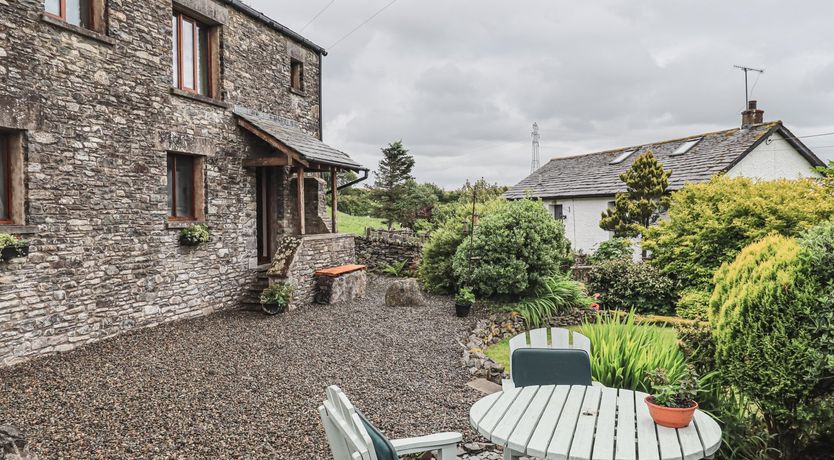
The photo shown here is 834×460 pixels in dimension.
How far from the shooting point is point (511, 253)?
10.0 m

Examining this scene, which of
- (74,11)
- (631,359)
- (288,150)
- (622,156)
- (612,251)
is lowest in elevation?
(631,359)

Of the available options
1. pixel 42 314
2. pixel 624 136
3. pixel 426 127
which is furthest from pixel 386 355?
pixel 624 136

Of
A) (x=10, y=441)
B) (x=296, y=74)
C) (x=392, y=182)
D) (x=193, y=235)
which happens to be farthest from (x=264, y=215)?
(x=392, y=182)

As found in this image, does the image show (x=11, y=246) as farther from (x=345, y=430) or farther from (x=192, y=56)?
(x=345, y=430)

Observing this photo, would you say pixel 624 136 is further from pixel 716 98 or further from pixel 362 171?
pixel 362 171

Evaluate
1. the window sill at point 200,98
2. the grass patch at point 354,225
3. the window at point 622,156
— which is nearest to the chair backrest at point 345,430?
the window sill at point 200,98

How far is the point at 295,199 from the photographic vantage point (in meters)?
13.4

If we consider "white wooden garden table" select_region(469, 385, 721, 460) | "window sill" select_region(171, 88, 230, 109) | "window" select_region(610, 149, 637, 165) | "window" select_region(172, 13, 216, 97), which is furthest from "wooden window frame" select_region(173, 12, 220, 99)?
"window" select_region(610, 149, 637, 165)

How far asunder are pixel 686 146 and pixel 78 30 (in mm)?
21836

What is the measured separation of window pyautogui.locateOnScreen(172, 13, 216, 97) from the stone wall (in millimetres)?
301

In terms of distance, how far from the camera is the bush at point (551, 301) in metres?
9.66

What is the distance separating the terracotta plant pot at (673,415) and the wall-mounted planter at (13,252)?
7.74m

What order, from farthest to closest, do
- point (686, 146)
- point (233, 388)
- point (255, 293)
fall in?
point (686, 146), point (255, 293), point (233, 388)

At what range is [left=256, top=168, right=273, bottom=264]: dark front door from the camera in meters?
12.6
